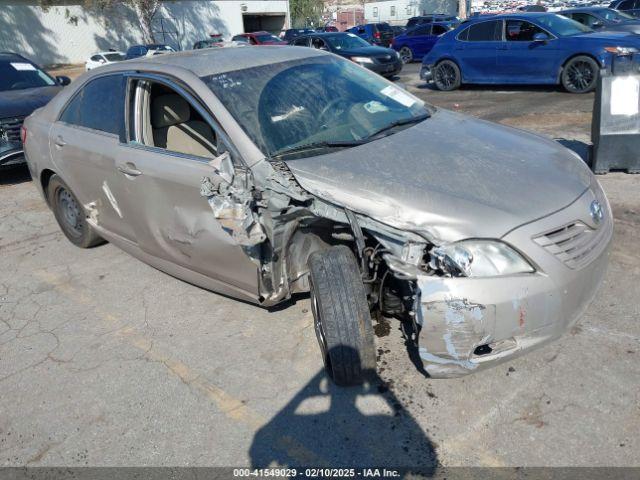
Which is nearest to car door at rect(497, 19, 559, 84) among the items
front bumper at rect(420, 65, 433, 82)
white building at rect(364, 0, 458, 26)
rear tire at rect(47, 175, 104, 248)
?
front bumper at rect(420, 65, 433, 82)

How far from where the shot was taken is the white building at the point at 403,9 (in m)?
41.2

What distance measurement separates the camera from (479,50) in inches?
451

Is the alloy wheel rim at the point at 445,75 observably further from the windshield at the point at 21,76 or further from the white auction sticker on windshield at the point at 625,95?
→ the windshield at the point at 21,76

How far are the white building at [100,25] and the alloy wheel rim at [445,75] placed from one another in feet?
92.8

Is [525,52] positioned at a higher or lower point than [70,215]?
higher

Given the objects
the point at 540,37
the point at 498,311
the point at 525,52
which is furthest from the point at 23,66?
the point at 540,37

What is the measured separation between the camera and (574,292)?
2.55m

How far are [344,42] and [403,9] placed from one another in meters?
34.8

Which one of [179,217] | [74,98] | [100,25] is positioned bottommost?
[179,217]

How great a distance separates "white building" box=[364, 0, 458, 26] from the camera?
135 feet

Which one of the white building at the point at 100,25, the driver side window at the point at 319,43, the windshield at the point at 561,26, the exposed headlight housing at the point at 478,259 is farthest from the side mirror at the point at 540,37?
the white building at the point at 100,25

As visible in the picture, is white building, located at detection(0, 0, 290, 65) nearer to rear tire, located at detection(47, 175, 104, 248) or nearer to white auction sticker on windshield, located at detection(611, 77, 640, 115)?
rear tire, located at detection(47, 175, 104, 248)

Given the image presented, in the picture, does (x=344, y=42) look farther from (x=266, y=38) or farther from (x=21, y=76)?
(x=21, y=76)

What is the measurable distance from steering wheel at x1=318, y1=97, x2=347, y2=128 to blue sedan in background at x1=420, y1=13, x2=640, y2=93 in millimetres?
7742
